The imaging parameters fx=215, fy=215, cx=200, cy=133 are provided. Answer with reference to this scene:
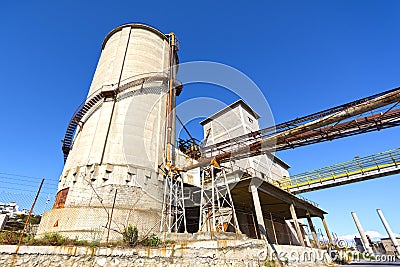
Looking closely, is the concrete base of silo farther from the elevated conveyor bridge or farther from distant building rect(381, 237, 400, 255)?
distant building rect(381, 237, 400, 255)

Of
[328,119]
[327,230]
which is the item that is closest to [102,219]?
[328,119]

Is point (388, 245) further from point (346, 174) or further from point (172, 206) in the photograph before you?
point (172, 206)

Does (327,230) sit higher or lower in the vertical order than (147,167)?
lower

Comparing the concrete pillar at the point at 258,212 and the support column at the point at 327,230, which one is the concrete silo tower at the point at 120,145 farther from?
the support column at the point at 327,230

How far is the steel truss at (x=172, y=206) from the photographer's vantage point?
1285 cm

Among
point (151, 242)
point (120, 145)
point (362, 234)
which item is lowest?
point (151, 242)

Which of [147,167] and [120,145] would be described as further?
[147,167]

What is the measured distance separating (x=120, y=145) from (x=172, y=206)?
214 inches

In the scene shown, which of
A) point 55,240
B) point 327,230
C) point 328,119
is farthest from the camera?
point 327,230

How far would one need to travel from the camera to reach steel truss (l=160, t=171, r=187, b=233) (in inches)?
506

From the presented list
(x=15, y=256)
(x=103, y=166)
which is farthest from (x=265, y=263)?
(x=103, y=166)

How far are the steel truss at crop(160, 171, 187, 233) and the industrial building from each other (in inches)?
2.5

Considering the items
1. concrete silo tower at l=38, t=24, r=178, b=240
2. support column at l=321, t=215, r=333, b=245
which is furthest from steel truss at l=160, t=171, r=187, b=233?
support column at l=321, t=215, r=333, b=245

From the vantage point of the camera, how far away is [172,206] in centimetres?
1477
